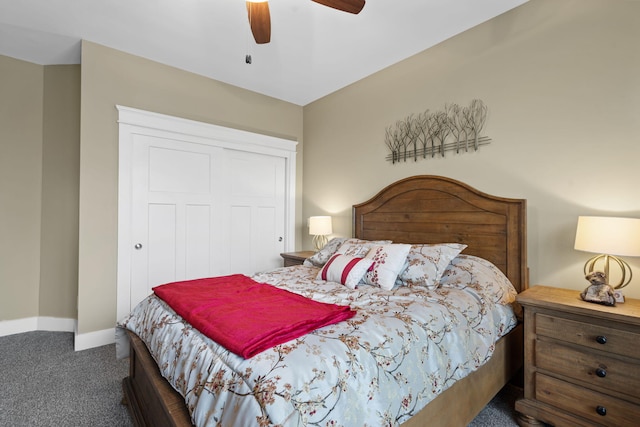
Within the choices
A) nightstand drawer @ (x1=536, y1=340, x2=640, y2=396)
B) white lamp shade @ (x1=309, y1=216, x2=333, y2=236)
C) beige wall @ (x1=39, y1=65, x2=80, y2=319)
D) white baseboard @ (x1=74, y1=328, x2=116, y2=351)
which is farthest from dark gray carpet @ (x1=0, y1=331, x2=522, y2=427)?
white lamp shade @ (x1=309, y1=216, x2=333, y2=236)

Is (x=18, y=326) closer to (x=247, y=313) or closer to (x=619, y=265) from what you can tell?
(x=247, y=313)

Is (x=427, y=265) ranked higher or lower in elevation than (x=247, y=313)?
higher

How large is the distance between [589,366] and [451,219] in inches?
48.9

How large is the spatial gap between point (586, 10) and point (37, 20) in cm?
402

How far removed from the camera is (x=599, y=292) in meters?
1.65

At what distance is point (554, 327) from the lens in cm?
169

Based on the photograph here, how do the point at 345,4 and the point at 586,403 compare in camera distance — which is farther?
the point at 345,4

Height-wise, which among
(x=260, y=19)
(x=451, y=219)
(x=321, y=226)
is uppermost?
(x=260, y=19)

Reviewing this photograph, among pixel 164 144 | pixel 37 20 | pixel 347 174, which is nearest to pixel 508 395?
pixel 347 174

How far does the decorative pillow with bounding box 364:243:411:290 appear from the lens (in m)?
2.06

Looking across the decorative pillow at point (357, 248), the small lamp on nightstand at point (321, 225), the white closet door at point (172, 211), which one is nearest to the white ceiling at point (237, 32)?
the white closet door at point (172, 211)

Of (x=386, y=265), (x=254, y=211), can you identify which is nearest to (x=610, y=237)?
(x=386, y=265)

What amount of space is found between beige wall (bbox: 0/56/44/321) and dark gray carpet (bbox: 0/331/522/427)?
562mm

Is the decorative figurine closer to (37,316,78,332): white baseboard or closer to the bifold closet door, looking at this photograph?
the bifold closet door
